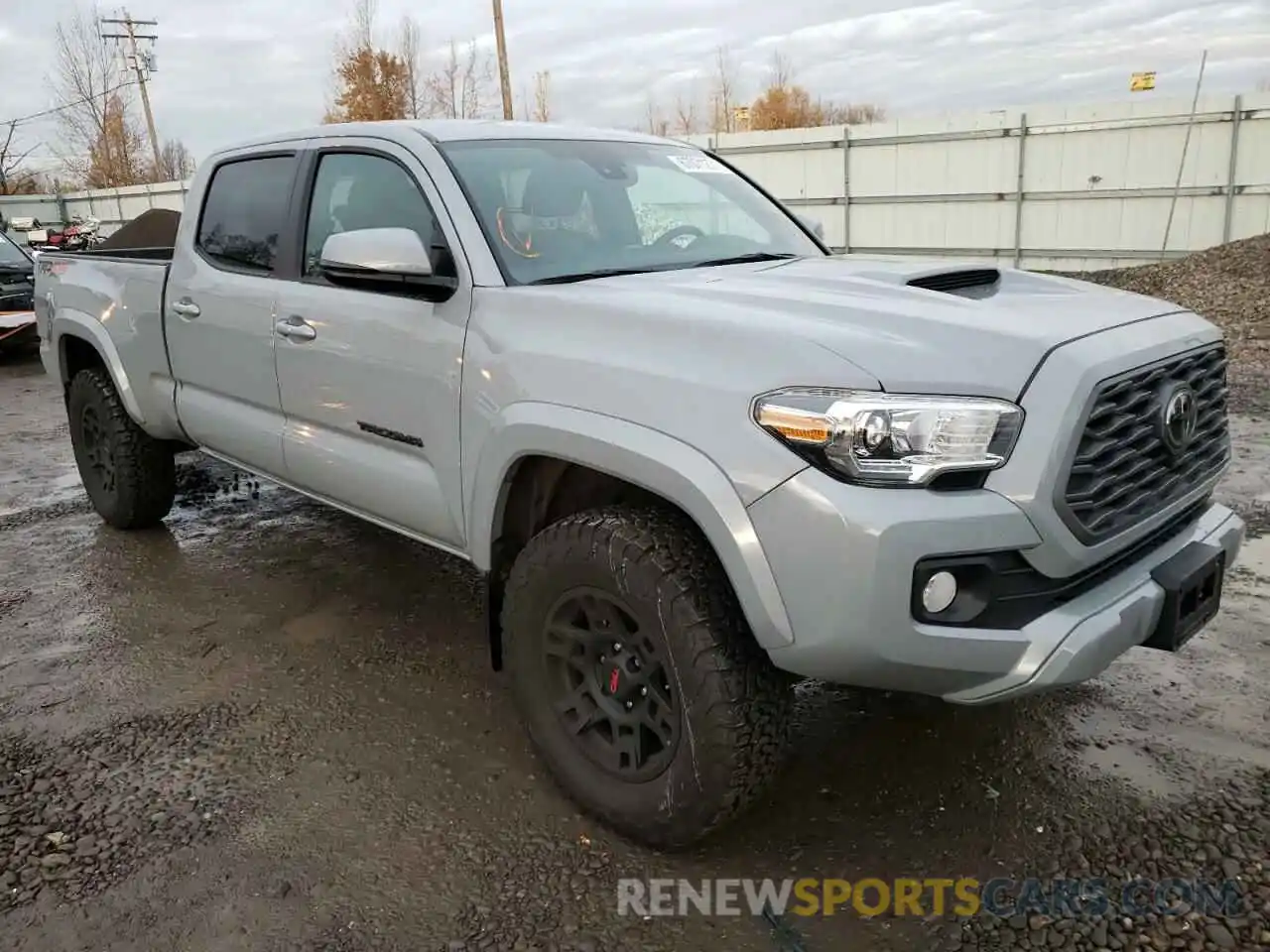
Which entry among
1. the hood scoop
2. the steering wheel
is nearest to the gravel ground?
the hood scoop

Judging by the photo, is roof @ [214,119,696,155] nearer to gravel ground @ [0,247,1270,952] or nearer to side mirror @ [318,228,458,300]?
side mirror @ [318,228,458,300]

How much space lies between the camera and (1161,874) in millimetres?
2498

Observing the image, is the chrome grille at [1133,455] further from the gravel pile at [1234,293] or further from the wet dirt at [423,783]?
the gravel pile at [1234,293]

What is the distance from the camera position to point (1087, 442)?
225 centimetres

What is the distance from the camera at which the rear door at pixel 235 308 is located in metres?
3.87

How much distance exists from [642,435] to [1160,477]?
4.23 ft

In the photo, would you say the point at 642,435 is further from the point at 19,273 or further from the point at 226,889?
the point at 19,273

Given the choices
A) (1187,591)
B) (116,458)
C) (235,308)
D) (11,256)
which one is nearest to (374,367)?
(235,308)

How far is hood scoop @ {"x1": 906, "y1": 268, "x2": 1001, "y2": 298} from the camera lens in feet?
9.07

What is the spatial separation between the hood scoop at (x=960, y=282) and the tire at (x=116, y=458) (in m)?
3.94

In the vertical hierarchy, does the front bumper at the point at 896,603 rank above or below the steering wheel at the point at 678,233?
below

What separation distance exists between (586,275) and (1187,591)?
1817 millimetres

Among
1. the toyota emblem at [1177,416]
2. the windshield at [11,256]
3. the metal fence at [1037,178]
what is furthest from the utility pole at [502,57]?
the toyota emblem at [1177,416]

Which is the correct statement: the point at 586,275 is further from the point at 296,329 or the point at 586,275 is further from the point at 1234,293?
the point at 1234,293
